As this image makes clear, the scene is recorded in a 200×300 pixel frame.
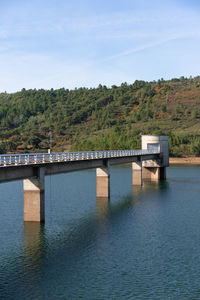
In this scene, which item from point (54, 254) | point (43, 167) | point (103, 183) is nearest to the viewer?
point (54, 254)

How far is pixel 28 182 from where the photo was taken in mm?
47656

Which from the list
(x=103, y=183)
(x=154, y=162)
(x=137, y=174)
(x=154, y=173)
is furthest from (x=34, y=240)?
(x=154, y=162)

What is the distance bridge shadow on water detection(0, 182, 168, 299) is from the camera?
3006 cm

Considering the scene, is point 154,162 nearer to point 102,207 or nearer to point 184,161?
point 102,207

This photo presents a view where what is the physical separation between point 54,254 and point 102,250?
4.55 metres

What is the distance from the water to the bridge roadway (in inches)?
244

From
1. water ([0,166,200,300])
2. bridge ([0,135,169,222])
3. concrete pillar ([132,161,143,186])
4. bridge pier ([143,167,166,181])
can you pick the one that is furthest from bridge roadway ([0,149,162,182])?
bridge pier ([143,167,166,181])

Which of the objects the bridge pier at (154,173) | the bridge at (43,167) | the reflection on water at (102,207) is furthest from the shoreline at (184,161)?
the reflection on water at (102,207)

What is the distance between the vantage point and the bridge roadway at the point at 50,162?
42531 mm

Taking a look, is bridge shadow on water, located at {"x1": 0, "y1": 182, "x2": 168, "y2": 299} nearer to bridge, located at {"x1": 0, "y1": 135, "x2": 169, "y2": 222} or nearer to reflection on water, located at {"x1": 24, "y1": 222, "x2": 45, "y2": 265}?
reflection on water, located at {"x1": 24, "y1": 222, "x2": 45, "y2": 265}

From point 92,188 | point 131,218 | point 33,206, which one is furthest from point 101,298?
point 92,188

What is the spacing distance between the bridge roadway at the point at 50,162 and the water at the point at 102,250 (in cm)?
619

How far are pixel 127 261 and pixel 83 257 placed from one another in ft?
13.1

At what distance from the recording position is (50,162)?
49344mm
